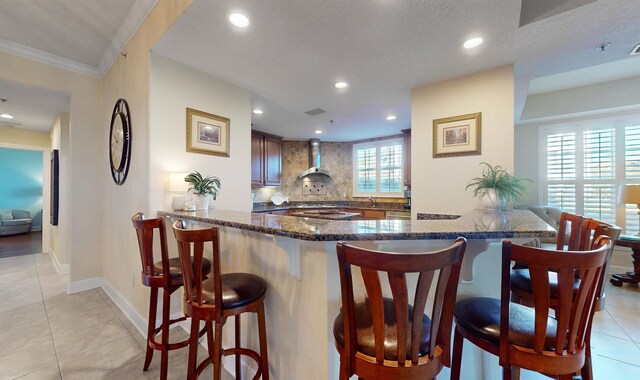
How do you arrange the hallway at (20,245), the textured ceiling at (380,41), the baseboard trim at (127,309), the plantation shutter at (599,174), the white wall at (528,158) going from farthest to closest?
the hallway at (20,245) < the white wall at (528,158) < the plantation shutter at (599,174) < the baseboard trim at (127,309) < the textured ceiling at (380,41)

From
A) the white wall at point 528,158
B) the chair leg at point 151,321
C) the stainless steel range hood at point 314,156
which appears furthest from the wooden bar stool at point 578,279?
the stainless steel range hood at point 314,156

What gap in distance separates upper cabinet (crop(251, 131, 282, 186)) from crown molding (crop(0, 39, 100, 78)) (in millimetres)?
2448

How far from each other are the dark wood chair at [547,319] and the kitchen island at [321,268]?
29cm

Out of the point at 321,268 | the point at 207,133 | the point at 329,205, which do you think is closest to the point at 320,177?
the point at 329,205

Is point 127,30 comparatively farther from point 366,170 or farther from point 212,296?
point 366,170

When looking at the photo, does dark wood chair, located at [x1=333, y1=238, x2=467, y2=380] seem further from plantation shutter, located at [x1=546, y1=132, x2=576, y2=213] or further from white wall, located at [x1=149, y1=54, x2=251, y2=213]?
plantation shutter, located at [x1=546, y1=132, x2=576, y2=213]

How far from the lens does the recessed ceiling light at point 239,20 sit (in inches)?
69.6

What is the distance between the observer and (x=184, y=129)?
247 cm

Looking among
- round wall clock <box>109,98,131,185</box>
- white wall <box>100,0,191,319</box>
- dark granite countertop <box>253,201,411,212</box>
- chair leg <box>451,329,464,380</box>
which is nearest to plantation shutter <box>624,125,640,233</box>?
dark granite countertop <box>253,201,411,212</box>

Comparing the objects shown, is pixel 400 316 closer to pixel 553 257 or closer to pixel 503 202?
pixel 553 257

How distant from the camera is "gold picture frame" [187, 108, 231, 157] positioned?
99.2 inches

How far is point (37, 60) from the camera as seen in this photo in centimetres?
281

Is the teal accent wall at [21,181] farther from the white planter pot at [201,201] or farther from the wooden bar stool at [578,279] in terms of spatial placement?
the wooden bar stool at [578,279]

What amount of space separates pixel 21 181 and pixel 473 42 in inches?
464
